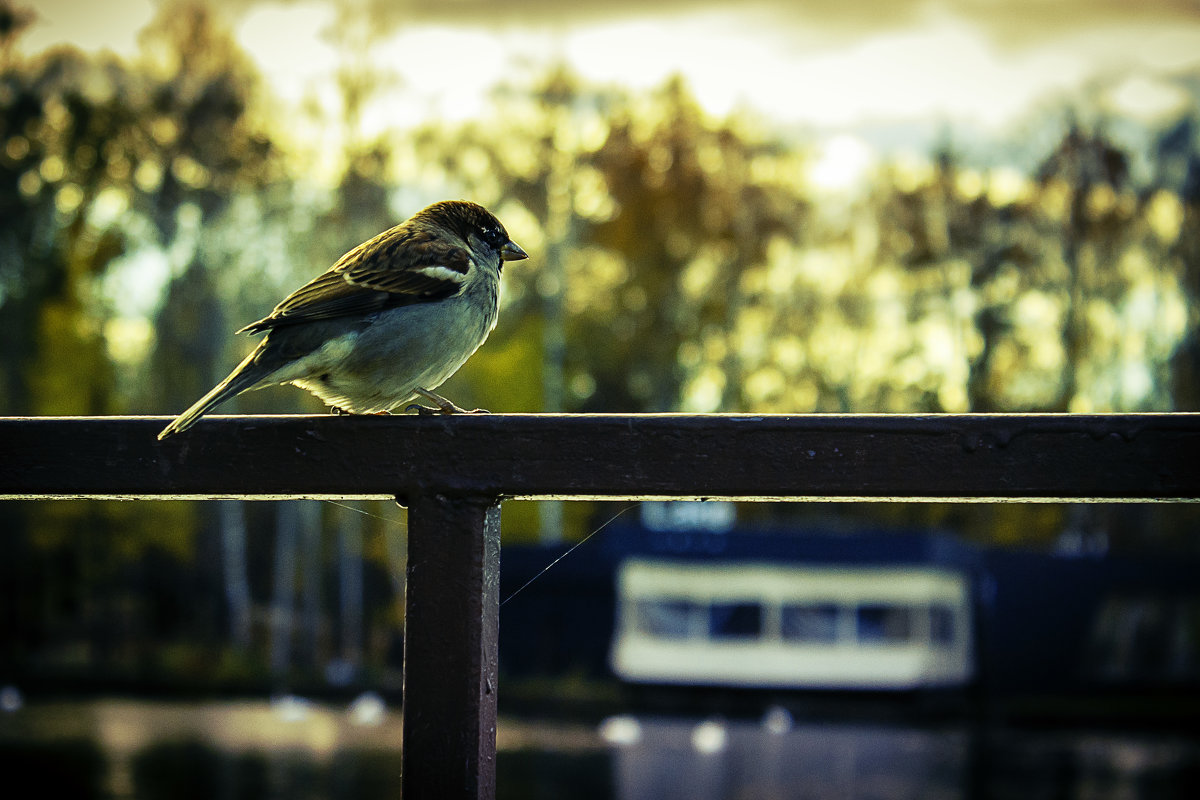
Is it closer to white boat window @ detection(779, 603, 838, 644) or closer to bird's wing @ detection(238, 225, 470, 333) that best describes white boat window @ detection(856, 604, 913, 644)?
white boat window @ detection(779, 603, 838, 644)

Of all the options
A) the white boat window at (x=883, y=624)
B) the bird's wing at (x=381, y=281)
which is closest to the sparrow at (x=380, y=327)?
the bird's wing at (x=381, y=281)

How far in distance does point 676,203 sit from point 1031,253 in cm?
741

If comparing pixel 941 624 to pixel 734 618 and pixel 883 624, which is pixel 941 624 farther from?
pixel 734 618

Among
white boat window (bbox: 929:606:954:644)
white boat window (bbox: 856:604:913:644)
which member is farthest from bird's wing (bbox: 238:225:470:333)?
white boat window (bbox: 929:606:954:644)

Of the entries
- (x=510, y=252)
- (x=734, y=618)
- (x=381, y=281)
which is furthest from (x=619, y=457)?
(x=734, y=618)

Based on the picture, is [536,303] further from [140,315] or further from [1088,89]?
[1088,89]

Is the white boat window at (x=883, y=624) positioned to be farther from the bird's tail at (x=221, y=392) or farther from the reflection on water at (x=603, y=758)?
the bird's tail at (x=221, y=392)

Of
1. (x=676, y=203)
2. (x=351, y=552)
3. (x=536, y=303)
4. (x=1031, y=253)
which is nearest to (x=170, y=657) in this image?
(x=351, y=552)

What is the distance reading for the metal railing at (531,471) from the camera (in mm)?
1354

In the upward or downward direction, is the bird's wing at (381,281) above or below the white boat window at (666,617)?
above

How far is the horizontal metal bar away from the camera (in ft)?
4.43

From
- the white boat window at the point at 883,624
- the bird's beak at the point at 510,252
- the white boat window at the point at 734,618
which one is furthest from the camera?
the white boat window at the point at 734,618

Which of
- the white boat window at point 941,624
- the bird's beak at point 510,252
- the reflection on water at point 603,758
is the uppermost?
the bird's beak at point 510,252

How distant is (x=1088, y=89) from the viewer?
2473 centimetres
